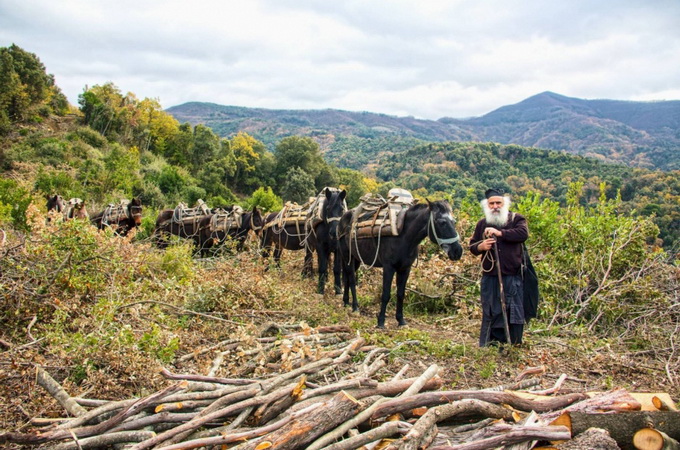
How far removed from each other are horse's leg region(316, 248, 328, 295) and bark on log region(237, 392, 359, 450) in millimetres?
5588

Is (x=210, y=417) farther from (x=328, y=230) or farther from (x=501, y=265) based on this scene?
(x=328, y=230)

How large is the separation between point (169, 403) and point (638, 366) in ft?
15.1

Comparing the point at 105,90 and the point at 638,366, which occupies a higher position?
the point at 105,90

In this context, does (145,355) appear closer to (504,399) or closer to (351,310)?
(504,399)

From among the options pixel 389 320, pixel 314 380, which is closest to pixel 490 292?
pixel 389 320

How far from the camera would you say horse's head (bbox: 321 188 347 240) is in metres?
7.92

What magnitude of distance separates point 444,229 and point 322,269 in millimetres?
3284

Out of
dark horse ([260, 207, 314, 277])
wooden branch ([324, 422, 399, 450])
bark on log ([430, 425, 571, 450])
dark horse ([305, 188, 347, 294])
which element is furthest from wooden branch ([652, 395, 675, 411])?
dark horse ([260, 207, 314, 277])

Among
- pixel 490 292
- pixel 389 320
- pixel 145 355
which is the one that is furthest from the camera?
pixel 389 320

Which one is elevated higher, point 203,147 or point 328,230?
point 203,147

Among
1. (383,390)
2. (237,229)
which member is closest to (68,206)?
(237,229)

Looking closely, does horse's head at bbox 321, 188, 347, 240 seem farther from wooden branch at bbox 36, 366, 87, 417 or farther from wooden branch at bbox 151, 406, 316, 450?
wooden branch at bbox 151, 406, 316, 450

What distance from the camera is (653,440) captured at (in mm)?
2412

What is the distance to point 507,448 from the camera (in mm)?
2352
